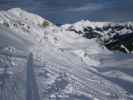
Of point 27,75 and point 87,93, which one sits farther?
point 27,75

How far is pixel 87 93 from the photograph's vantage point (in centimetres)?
1309

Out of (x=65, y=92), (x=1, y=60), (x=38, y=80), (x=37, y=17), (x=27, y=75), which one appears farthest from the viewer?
(x=37, y=17)

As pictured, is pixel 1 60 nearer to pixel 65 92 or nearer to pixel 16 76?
pixel 16 76

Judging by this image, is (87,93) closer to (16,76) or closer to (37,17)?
(16,76)

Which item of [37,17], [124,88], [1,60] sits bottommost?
[124,88]

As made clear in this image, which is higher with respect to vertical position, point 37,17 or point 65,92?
point 37,17

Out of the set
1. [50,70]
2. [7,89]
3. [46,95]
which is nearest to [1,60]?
[50,70]

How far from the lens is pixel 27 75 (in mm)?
15883

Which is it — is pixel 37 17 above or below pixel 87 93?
above

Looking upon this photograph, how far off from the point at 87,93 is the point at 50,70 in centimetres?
489

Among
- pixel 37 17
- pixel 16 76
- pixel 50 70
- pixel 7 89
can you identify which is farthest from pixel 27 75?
pixel 37 17

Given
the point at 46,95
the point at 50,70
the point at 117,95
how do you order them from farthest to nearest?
the point at 50,70
the point at 117,95
the point at 46,95

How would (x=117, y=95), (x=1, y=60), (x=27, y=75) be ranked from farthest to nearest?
(x=1, y=60) → (x=27, y=75) → (x=117, y=95)

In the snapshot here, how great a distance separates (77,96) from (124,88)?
4312 mm
